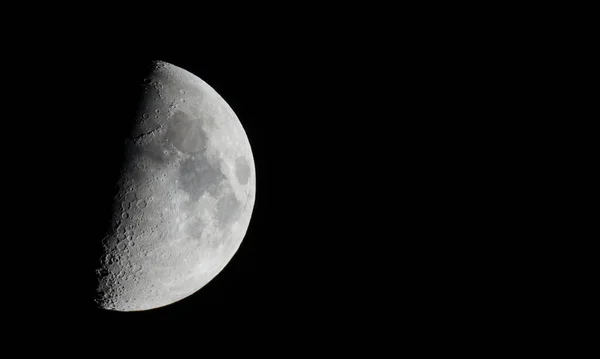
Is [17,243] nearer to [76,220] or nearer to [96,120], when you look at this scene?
[76,220]

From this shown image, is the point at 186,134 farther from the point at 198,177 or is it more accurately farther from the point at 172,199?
the point at 172,199

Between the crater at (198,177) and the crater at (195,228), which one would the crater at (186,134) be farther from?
the crater at (195,228)

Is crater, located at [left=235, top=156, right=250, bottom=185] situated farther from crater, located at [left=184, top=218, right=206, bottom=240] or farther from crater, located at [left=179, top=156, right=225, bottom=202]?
crater, located at [left=184, top=218, right=206, bottom=240]

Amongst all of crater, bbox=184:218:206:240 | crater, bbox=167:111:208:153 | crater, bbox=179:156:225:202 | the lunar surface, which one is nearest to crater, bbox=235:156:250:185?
the lunar surface

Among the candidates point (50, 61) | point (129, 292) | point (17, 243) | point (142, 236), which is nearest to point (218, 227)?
point (142, 236)

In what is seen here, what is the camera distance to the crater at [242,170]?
3.28 m

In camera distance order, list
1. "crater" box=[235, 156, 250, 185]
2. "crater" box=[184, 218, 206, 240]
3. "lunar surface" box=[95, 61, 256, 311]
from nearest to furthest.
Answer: "lunar surface" box=[95, 61, 256, 311]
"crater" box=[184, 218, 206, 240]
"crater" box=[235, 156, 250, 185]

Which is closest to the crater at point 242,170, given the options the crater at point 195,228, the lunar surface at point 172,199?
the lunar surface at point 172,199

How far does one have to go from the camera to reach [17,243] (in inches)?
104

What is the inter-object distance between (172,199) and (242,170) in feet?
2.02

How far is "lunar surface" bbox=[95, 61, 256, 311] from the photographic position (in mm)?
2826

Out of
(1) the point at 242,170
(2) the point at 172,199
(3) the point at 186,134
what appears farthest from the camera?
(1) the point at 242,170

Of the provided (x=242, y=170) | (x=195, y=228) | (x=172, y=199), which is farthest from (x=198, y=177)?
(x=242, y=170)

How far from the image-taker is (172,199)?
2.86 meters
